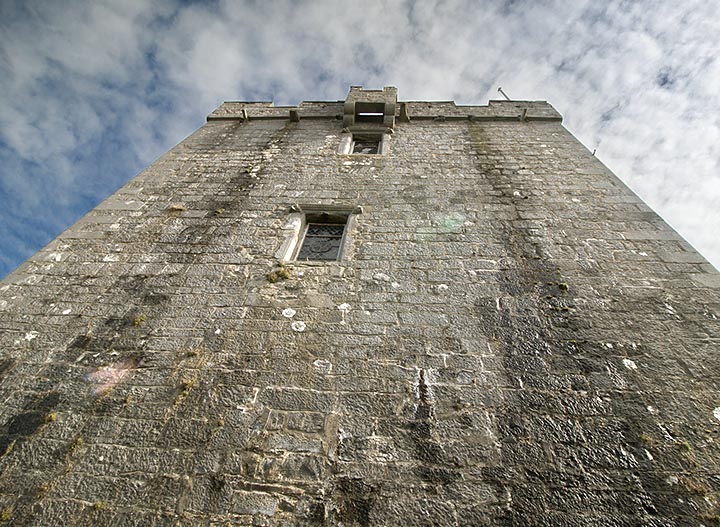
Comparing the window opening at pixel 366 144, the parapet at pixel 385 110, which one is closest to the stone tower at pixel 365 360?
the window opening at pixel 366 144

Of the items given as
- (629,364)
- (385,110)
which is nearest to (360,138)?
(385,110)

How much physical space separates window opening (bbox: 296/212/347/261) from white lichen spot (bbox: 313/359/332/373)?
1.59 metres

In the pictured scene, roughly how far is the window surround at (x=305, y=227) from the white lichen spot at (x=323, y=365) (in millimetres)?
1361

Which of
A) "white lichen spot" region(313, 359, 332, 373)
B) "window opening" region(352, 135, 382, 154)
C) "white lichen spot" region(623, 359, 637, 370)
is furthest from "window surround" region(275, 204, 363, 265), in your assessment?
"white lichen spot" region(623, 359, 637, 370)

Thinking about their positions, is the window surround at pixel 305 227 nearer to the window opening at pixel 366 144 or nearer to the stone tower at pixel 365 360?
the stone tower at pixel 365 360

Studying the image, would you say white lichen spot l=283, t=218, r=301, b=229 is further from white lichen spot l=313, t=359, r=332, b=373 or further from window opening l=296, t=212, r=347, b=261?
white lichen spot l=313, t=359, r=332, b=373

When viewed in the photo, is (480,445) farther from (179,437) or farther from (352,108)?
(352,108)

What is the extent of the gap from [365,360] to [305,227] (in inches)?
97.1

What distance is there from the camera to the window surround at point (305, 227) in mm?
4383

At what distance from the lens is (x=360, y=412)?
2830mm

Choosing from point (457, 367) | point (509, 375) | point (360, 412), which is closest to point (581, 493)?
point (509, 375)

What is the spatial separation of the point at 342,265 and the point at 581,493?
290 cm

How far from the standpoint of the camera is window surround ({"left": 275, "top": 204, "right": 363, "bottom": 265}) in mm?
4383

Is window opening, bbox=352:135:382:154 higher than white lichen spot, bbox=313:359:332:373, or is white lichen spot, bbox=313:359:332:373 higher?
window opening, bbox=352:135:382:154
